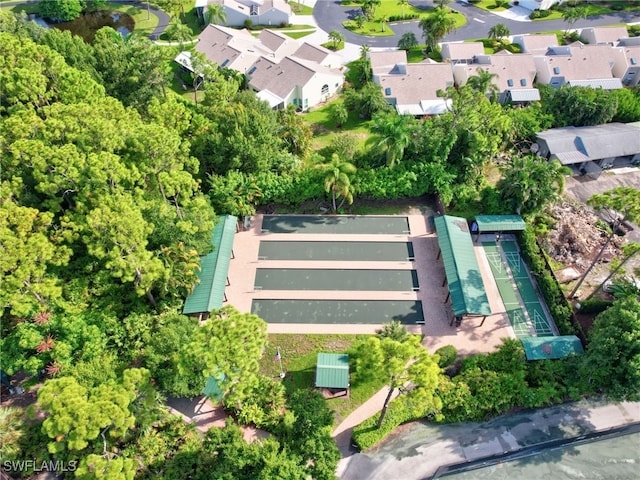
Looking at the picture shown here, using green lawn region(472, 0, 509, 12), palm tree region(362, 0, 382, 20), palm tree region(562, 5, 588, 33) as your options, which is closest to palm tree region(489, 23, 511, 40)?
palm tree region(562, 5, 588, 33)

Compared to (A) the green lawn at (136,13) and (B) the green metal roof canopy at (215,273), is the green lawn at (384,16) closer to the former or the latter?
(A) the green lawn at (136,13)

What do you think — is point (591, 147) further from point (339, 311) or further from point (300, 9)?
point (300, 9)

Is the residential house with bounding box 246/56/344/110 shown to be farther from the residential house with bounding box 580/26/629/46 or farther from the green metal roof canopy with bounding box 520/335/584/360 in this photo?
the residential house with bounding box 580/26/629/46

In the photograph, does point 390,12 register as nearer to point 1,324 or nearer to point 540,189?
point 540,189

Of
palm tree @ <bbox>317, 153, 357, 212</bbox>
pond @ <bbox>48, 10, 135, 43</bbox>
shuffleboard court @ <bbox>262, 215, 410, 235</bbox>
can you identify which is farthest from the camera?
pond @ <bbox>48, 10, 135, 43</bbox>

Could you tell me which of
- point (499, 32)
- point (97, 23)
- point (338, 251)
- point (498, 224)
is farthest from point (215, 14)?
point (498, 224)
